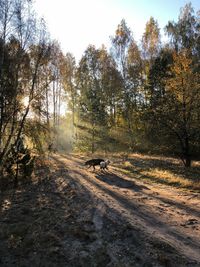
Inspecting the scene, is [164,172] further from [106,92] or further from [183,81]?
[106,92]

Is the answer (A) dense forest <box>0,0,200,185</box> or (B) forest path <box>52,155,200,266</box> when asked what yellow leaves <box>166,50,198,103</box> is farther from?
(B) forest path <box>52,155,200,266</box>

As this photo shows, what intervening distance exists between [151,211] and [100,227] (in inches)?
94.0

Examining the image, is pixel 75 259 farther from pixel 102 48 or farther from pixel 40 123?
pixel 102 48

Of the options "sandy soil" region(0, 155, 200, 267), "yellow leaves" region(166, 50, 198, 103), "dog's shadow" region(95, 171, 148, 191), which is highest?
"yellow leaves" region(166, 50, 198, 103)

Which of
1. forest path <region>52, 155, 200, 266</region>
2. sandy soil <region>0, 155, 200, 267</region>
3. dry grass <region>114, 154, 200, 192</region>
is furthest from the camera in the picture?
dry grass <region>114, 154, 200, 192</region>

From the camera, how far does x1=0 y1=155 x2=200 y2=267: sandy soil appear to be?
23.2 ft

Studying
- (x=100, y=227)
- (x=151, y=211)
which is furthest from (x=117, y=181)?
(x=100, y=227)

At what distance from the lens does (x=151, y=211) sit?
33.5 ft

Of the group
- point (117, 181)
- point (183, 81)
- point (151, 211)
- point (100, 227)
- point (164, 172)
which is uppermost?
point (183, 81)

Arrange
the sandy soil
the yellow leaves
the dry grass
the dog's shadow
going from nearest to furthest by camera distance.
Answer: the sandy soil
the dog's shadow
the dry grass
the yellow leaves

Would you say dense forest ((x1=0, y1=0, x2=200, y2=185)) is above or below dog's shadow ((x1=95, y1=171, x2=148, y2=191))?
above

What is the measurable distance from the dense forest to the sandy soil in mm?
5394

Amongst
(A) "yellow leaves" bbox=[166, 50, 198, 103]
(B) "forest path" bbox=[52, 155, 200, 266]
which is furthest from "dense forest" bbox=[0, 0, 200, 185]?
(B) "forest path" bbox=[52, 155, 200, 266]

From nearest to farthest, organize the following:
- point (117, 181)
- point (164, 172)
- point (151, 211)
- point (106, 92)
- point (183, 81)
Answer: point (151, 211) < point (117, 181) < point (164, 172) < point (183, 81) < point (106, 92)
